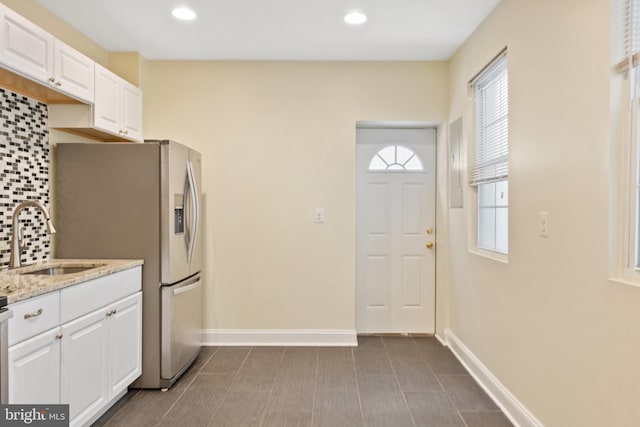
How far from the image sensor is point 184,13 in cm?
277

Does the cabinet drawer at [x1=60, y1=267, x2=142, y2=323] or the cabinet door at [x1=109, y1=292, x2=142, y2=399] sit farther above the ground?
the cabinet drawer at [x1=60, y1=267, x2=142, y2=323]

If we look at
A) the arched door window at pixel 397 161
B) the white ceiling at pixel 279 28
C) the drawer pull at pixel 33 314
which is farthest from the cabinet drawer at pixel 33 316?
the arched door window at pixel 397 161

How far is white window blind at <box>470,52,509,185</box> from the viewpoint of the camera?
263 cm

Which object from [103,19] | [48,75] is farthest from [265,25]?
[48,75]

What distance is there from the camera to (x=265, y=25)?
2.95 meters

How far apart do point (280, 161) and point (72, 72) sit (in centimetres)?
173

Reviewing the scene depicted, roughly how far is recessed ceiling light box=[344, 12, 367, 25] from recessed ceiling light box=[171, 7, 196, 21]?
3.58 ft

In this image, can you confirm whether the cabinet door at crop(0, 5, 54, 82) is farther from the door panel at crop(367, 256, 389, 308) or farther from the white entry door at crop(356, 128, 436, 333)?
the door panel at crop(367, 256, 389, 308)

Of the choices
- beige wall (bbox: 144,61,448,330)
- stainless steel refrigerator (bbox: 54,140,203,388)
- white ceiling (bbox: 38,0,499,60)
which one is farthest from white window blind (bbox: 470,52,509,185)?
stainless steel refrigerator (bbox: 54,140,203,388)

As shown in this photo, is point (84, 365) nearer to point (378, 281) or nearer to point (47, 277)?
point (47, 277)

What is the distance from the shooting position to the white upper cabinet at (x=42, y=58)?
2027 millimetres

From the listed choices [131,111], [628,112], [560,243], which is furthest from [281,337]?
[628,112]

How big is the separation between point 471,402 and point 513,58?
7.22 ft

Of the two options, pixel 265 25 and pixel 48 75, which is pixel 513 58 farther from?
pixel 48 75
